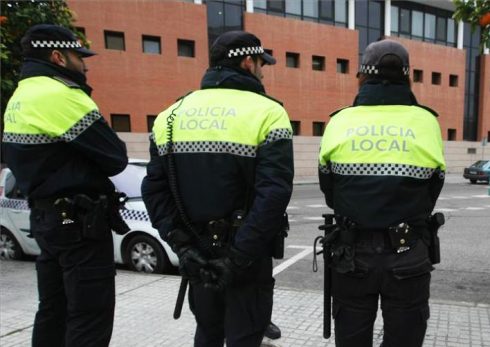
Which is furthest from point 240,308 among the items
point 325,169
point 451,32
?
point 451,32

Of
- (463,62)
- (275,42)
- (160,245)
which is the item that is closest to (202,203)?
(160,245)

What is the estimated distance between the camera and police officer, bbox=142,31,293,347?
7.37 ft

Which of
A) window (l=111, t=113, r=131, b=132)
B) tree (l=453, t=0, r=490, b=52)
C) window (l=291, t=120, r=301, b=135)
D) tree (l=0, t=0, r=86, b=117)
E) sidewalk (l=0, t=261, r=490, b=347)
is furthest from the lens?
window (l=291, t=120, r=301, b=135)

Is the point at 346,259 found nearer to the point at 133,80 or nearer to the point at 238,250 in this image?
the point at 238,250

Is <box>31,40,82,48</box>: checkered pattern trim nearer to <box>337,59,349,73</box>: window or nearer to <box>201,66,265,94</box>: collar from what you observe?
<box>201,66,265,94</box>: collar

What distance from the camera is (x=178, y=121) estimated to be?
241 cm

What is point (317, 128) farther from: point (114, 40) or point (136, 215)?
point (136, 215)

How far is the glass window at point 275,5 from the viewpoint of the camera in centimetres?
2761

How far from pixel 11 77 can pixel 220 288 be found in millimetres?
8560

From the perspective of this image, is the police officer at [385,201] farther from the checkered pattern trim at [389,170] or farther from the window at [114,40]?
the window at [114,40]

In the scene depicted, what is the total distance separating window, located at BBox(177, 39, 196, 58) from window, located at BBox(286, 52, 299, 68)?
659cm

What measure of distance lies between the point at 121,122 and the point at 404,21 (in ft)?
71.6

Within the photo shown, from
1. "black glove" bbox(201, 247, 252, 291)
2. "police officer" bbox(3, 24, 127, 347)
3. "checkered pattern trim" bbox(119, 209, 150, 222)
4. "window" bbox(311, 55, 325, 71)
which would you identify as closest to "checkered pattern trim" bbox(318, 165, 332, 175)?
"black glove" bbox(201, 247, 252, 291)

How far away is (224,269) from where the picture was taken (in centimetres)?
227
